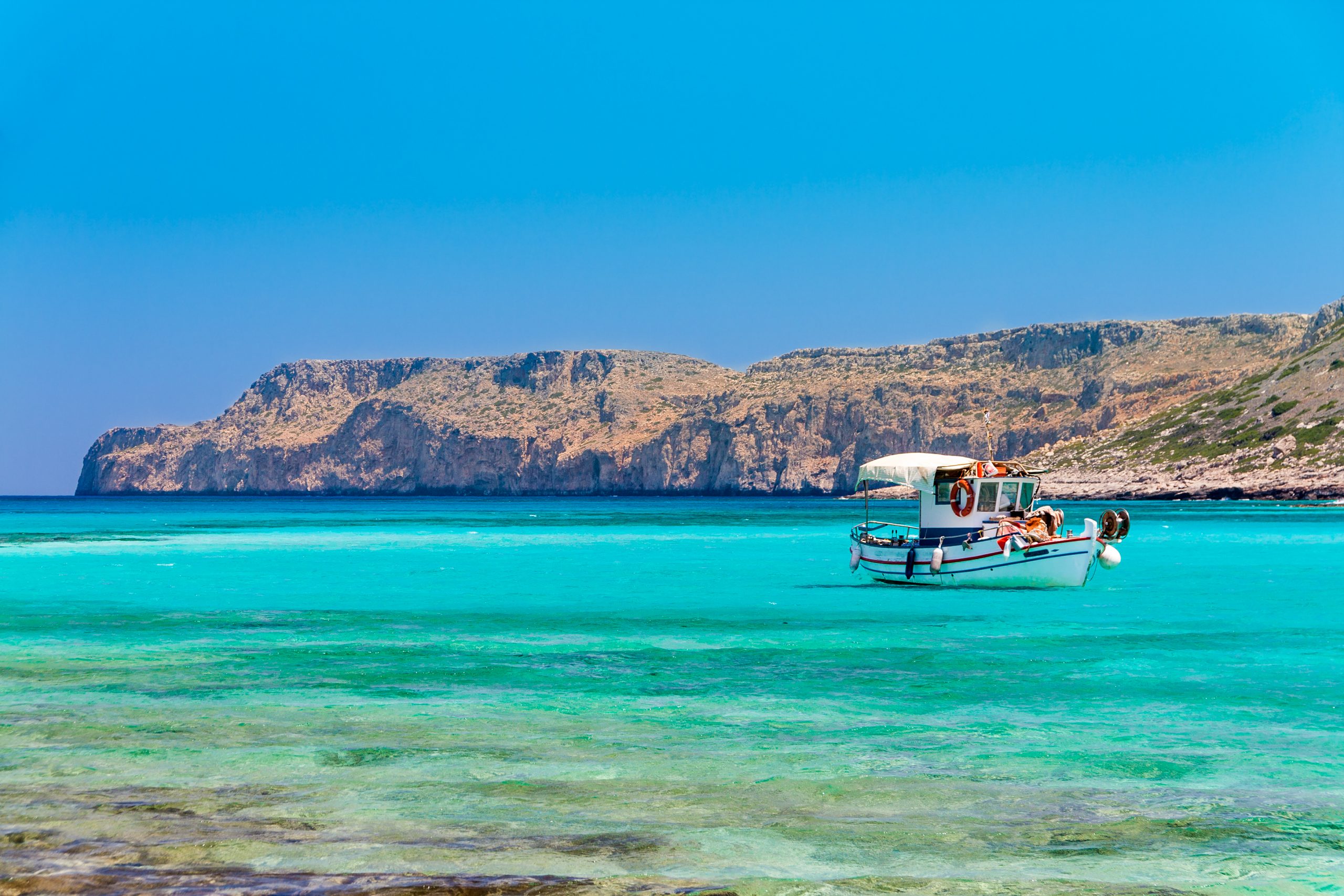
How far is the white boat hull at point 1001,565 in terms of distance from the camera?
4050cm

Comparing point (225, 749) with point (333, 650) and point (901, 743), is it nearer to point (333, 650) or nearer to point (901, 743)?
point (901, 743)

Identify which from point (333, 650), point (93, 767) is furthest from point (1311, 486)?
point (93, 767)

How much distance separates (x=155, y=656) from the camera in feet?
81.0

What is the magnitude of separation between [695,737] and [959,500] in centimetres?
2770

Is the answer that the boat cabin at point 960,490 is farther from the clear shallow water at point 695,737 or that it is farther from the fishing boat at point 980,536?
the clear shallow water at point 695,737

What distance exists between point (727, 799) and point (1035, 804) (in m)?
3.11

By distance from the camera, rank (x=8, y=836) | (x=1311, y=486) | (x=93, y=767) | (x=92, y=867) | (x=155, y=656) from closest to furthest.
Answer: (x=92, y=867) < (x=8, y=836) < (x=93, y=767) < (x=155, y=656) < (x=1311, y=486)

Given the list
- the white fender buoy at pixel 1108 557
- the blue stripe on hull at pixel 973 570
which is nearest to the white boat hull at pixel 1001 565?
the blue stripe on hull at pixel 973 570

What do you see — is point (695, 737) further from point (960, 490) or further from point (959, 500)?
point (959, 500)

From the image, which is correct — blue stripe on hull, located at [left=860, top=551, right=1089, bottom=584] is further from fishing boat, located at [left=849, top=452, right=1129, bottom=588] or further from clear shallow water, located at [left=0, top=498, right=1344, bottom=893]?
clear shallow water, located at [left=0, top=498, right=1344, bottom=893]

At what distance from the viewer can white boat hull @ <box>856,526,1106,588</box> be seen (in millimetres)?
40500

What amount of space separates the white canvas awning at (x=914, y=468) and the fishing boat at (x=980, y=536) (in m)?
0.04

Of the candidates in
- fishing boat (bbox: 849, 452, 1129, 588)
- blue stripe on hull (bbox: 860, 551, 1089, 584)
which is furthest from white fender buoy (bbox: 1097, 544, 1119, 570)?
blue stripe on hull (bbox: 860, 551, 1089, 584)

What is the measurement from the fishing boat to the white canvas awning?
1.5 inches
